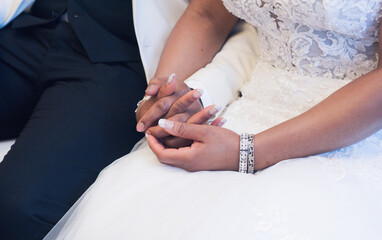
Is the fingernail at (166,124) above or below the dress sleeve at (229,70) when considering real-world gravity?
above

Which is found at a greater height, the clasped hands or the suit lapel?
the suit lapel

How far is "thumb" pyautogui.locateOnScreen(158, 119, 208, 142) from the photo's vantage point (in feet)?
3.26

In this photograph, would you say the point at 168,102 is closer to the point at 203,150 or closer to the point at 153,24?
the point at 203,150

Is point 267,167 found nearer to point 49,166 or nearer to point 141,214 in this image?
point 141,214

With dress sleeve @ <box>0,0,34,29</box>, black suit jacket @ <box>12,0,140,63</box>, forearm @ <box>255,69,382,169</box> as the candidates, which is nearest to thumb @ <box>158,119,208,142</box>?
forearm @ <box>255,69,382,169</box>

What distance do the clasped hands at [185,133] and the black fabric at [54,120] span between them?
200 mm

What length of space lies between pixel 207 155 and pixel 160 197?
14cm

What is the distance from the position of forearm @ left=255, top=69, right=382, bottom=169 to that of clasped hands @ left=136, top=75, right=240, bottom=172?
7 cm

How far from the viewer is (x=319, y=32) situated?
3.43ft

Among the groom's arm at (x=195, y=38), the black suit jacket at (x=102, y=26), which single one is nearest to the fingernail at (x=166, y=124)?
the groom's arm at (x=195, y=38)

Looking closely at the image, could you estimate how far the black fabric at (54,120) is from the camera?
1.11 m

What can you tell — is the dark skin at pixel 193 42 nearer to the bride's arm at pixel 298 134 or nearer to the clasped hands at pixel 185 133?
the clasped hands at pixel 185 133

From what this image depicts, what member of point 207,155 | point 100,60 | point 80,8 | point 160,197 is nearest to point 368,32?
point 207,155

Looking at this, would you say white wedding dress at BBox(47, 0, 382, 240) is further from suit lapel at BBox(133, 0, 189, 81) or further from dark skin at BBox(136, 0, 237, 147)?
suit lapel at BBox(133, 0, 189, 81)
